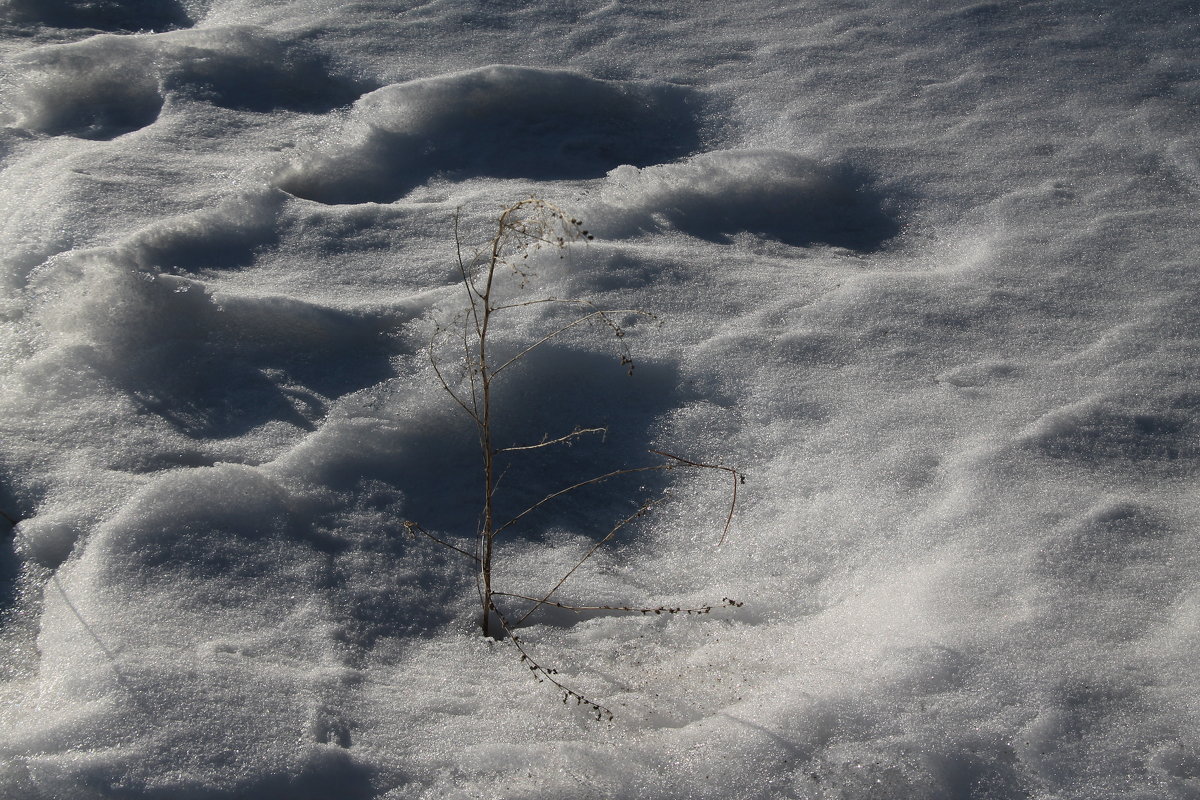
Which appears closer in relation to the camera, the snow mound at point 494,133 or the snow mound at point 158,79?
the snow mound at point 494,133

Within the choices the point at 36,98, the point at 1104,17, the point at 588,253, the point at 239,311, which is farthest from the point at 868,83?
the point at 36,98

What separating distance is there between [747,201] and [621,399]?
3.45 ft

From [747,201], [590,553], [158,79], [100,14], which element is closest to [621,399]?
[590,553]

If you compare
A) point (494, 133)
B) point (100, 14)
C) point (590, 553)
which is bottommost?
point (590, 553)

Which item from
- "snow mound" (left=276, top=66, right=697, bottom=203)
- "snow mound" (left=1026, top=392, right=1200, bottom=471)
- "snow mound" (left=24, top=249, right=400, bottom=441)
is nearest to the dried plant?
"snow mound" (left=24, top=249, right=400, bottom=441)

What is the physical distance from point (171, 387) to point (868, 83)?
8.92 ft

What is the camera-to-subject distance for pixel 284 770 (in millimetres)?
1600

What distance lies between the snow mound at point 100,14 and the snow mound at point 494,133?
130 cm

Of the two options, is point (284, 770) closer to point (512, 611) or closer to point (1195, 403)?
point (512, 611)

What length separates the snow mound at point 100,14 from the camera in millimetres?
4055

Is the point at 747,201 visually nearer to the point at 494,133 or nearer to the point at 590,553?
the point at 494,133

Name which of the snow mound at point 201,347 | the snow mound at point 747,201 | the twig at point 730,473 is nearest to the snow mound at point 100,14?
the snow mound at point 201,347

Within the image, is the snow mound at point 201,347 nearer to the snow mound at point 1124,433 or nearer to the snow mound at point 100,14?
the snow mound at point 1124,433

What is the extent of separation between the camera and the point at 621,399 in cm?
252
